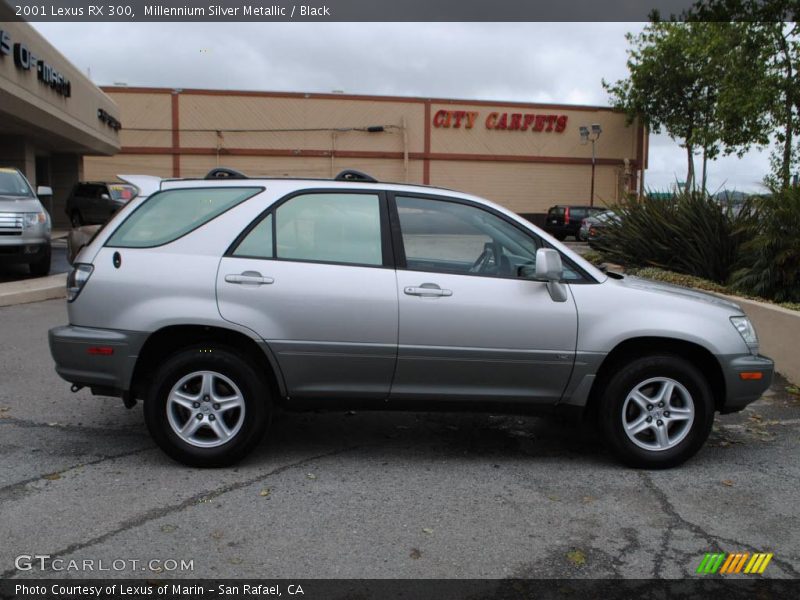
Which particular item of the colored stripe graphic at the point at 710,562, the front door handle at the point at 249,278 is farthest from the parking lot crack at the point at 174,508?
the colored stripe graphic at the point at 710,562

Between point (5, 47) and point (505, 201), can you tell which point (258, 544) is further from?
point (505, 201)

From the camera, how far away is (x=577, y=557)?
355cm

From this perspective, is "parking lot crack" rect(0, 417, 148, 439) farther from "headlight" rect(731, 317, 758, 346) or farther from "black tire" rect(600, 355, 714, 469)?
"headlight" rect(731, 317, 758, 346)

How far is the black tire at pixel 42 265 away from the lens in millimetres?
12766

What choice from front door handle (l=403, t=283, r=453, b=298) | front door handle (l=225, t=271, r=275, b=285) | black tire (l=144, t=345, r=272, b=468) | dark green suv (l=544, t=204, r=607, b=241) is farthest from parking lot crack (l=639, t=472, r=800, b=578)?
dark green suv (l=544, t=204, r=607, b=241)

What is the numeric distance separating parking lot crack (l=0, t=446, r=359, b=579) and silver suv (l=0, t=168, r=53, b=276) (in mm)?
9108

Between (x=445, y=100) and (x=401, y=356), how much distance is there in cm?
3485

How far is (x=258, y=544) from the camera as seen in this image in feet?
11.8

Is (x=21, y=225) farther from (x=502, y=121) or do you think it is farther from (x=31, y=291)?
(x=502, y=121)

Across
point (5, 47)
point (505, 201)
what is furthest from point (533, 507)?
point (505, 201)

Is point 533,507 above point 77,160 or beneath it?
beneath

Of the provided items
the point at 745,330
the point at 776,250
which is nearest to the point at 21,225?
the point at 776,250

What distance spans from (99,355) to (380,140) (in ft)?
112

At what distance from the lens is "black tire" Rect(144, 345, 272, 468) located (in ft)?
14.6
